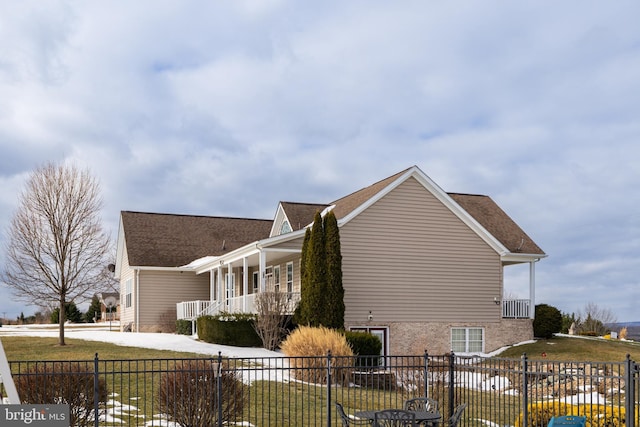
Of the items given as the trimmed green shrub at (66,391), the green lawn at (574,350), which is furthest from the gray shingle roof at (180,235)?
the trimmed green shrub at (66,391)

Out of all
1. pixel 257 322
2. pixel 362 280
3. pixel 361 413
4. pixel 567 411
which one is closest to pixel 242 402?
pixel 361 413

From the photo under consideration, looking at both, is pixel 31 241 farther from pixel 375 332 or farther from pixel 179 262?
pixel 375 332

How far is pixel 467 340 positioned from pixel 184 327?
13.3m

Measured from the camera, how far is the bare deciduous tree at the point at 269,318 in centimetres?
2695

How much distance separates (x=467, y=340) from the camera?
3162 centimetres

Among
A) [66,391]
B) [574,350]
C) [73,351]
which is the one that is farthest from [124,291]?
[66,391]

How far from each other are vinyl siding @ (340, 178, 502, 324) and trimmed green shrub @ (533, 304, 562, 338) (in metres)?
2.66

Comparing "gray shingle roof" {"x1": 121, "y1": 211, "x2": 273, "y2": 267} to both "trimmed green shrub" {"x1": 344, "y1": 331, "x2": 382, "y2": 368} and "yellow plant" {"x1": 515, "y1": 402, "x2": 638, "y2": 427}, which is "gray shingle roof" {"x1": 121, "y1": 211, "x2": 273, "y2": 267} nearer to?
"trimmed green shrub" {"x1": 344, "y1": 331, "x2": 382, "y2": 368}

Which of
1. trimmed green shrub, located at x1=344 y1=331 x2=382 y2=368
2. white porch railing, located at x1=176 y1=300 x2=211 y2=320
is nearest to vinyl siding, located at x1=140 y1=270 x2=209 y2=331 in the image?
white porch railing, located at x1=176 y1=300 x2=211 y2=320

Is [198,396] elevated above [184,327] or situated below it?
above

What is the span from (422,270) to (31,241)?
16.3 meters

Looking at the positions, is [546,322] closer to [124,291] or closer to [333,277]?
[333,277]

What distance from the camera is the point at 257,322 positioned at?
89.8 feet

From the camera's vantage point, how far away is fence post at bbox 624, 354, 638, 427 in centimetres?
1050
